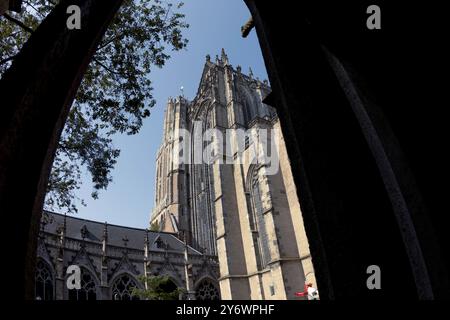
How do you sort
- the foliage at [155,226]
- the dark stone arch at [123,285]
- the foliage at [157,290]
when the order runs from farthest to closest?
the foliage at [155,226], the dark stone arch at [123,285], the foliage at [157,290]

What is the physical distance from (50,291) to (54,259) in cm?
234

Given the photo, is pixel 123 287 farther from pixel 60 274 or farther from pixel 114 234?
pixel 114 234

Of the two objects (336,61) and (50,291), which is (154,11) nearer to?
(336,61)

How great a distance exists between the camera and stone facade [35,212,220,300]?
22.5 metres

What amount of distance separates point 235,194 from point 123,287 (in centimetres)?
1261

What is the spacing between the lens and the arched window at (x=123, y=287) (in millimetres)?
25859

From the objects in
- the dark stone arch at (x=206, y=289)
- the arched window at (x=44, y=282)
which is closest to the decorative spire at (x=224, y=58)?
the dark stone arch at (x=206, y=289)

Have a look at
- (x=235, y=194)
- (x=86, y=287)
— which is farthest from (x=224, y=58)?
(x=86, y=287)

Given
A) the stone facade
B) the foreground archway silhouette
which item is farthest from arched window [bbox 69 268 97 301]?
the foreground archway silhouette

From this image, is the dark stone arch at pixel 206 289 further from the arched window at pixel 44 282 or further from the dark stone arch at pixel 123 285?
the arched window at pixel 44 282

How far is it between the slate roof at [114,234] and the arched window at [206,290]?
369 centimetres

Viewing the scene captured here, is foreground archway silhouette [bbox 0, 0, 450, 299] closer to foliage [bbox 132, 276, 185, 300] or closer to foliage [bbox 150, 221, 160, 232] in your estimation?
foliage [bbox 132, 276, 185, 300]

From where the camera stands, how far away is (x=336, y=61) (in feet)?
8.81

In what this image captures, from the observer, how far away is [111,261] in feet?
87.9
